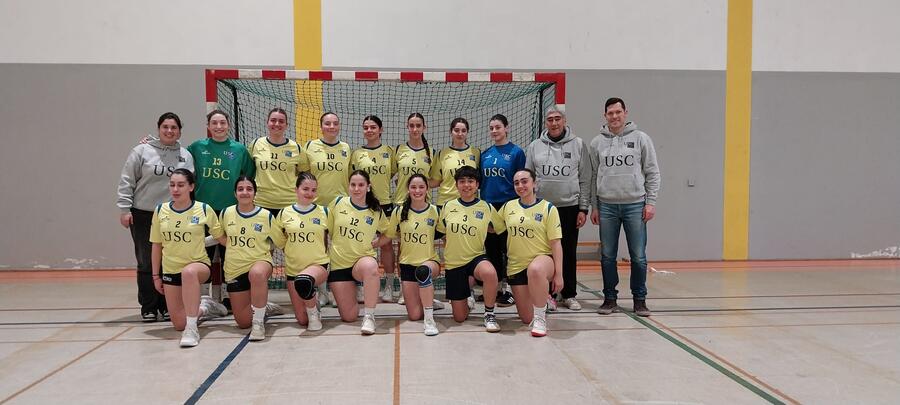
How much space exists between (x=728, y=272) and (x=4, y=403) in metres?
6.96

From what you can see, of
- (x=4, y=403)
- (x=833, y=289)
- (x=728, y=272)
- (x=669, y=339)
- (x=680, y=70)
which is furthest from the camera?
(x=680, y=70)

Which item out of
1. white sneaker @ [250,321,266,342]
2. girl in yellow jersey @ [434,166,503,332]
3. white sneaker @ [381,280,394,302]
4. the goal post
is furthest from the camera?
the goal post

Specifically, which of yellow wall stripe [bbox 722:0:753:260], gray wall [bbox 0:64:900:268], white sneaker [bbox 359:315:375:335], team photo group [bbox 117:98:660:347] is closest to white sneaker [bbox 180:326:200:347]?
team photo group [bbox 117:98:660:347]

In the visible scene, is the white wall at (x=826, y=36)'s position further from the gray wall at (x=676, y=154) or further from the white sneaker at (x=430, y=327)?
the white sneaker at (x=430, y=327)

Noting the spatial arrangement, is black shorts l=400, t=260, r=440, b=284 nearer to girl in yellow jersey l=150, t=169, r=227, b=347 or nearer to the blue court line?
the blue court line

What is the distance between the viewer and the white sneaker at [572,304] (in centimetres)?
469

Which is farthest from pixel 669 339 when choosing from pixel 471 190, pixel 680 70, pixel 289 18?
pixel 289 18

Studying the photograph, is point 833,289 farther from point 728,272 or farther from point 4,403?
point 4,403

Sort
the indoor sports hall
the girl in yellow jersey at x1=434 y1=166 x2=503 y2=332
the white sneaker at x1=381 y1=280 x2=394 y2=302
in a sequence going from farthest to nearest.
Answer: the indoor sports hall
the white sneaker at x1=381 y1=280 x2=394 y2=302
the girl in yellow jersey at x1=434 y1=166 x2=503 y2=332

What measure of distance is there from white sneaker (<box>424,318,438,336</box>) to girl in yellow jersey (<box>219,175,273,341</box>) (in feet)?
3.84

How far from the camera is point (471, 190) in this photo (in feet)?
13.5

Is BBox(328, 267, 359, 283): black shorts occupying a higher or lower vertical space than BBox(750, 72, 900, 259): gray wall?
lower

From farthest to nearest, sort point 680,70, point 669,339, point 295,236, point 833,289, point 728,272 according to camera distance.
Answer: point 680,70 → point 728,272 → point 833,289 → point 295,236 → point 669,339

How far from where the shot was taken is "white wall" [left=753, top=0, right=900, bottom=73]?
738cm
